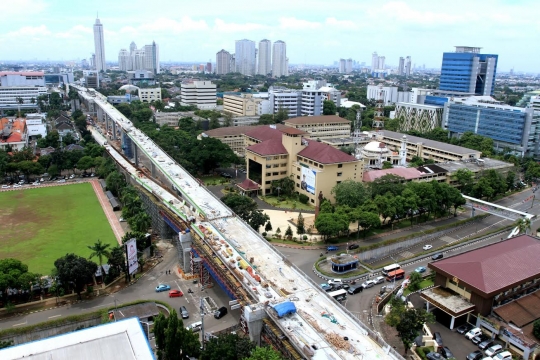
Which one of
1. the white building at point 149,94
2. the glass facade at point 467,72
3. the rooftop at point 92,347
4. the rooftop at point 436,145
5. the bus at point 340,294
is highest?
the glass facade at point 467,72

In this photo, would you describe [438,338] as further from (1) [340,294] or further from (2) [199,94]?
(2) [199,94]

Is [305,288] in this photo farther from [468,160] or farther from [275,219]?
[468,160]

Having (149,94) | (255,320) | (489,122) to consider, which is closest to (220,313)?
(255,320)

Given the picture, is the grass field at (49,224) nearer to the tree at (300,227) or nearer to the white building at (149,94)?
the tree at (300,227)

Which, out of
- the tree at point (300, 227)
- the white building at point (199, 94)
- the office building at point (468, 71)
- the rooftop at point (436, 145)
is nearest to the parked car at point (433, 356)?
the tree at point (300, 227)

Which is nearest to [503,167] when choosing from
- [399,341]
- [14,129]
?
[399,341]
